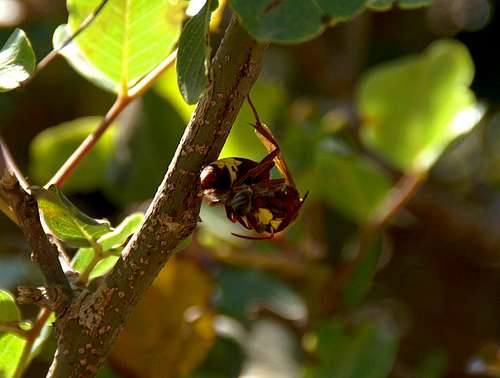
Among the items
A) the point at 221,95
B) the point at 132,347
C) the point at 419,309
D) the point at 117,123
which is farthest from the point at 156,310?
the point at 419,309

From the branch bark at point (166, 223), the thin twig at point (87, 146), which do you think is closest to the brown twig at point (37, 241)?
the branch bark at point (166, 223)

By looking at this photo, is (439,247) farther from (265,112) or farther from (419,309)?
(265,112)

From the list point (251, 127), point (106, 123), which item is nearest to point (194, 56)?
point (106, 123)

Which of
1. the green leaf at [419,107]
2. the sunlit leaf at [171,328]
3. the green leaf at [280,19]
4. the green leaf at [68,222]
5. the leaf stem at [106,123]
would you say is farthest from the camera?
the green leaf at [419,107]

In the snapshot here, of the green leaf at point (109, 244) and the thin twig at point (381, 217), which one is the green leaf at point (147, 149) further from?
the green leaf at point (109, 244)

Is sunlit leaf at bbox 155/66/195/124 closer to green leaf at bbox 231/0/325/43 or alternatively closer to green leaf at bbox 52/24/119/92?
green leaf at bbox 52/24/119/92
